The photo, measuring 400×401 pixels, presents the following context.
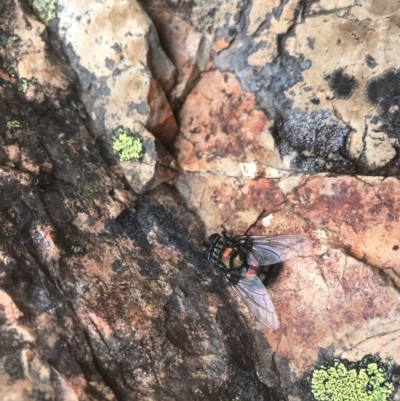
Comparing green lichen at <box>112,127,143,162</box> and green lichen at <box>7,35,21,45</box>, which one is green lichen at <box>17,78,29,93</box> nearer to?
green lichen at <box>7,35,21,45</box>

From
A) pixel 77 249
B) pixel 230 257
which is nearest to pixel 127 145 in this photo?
pixel 77 249

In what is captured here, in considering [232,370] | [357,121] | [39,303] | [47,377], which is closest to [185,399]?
[232,370]

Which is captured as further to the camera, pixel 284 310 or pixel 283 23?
pixel 283 23

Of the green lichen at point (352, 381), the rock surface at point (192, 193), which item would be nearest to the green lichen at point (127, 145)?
the rock surface at point (192, 193)

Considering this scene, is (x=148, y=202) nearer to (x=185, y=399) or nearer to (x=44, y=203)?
(x=44, y=203)

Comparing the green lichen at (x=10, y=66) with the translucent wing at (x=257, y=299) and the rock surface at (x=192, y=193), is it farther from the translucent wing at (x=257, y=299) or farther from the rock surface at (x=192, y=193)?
the translucent wing at (x=257, y=299)

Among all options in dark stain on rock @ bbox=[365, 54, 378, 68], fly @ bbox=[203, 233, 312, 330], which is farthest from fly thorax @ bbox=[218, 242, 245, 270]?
dark stain on rock @ bbox=[365, 54, 378, 68]
